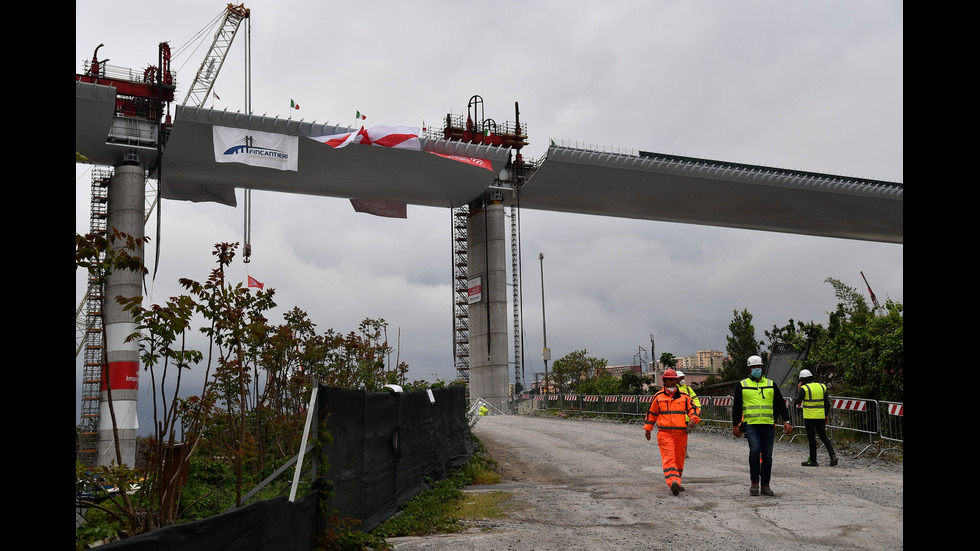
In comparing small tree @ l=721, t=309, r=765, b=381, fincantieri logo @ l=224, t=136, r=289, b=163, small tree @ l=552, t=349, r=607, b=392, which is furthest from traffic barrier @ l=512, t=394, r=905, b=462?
small tree @ l=552, t=349, r=607, b=392

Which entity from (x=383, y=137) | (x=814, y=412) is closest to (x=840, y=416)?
(x=814, y=412)

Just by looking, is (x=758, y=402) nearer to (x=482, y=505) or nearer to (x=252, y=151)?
(x=482, y=505)

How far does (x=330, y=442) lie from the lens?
7465 mm

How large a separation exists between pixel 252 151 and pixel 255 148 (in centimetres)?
25

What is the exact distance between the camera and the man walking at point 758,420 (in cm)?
1163

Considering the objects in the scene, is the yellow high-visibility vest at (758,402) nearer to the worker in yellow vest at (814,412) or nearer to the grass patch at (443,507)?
the grass patch at (443,507)

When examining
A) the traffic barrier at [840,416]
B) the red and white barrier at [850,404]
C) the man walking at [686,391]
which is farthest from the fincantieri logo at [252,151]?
the red and white barrier at [850,404]

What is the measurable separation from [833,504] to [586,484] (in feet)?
14.2

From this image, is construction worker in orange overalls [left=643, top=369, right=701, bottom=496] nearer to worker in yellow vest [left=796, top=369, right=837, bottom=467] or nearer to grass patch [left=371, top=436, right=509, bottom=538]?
grass patch [left=371, top=436, right=509, bottom=538]

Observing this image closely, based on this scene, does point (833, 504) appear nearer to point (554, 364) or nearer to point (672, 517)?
point (672, 517)

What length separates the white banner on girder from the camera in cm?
4481

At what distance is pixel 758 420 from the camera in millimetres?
11727
